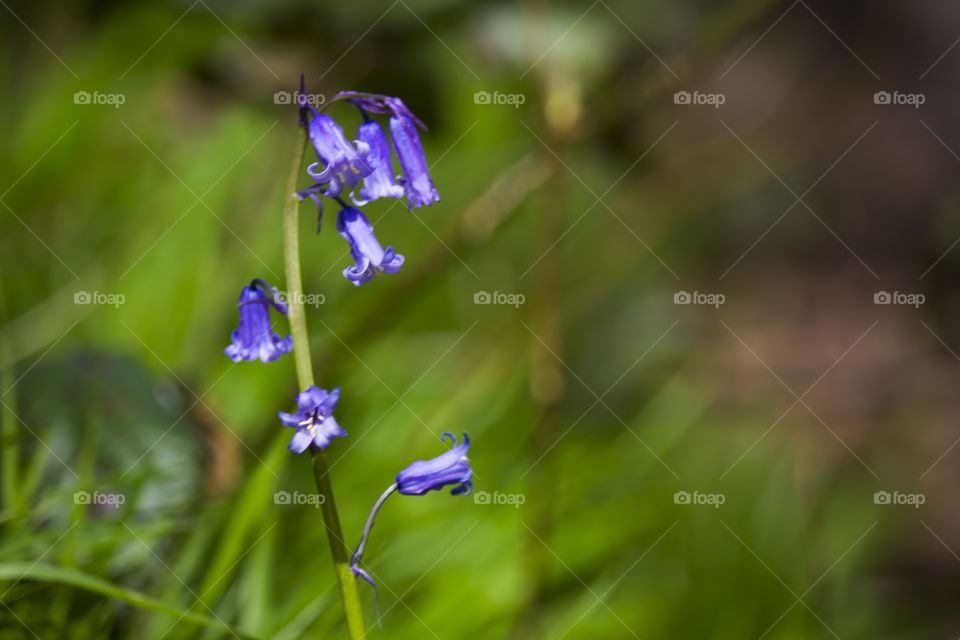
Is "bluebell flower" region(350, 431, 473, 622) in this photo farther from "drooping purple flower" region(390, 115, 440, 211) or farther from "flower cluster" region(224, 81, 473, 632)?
"drooping purple flower" region(390, 115, 440, 211)

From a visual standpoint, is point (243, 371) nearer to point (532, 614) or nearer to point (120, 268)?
point (120, 268)

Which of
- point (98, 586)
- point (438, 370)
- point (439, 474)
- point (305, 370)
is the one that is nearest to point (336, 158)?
point (305, 370)

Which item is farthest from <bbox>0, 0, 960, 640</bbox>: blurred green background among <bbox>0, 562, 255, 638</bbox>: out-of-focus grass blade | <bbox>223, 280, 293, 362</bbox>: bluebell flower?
<bbox>223, 280, 293, 362</bbox>: bluebell flower

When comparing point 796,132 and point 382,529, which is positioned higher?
point 796,132

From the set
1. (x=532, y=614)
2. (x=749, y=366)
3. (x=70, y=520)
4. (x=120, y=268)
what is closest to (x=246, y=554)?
(x=70, y=520)

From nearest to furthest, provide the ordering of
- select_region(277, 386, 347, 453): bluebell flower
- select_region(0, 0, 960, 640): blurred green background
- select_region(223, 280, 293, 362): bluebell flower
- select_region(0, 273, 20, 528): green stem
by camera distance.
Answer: select_region(277, 386, 347, 453): bluebell flower, select_region(223, 280, 293, 362): bluebell flower, select_region(0, 273, 20, 528): green stem, select_region(0, 0, 960, 640): blurred green background
